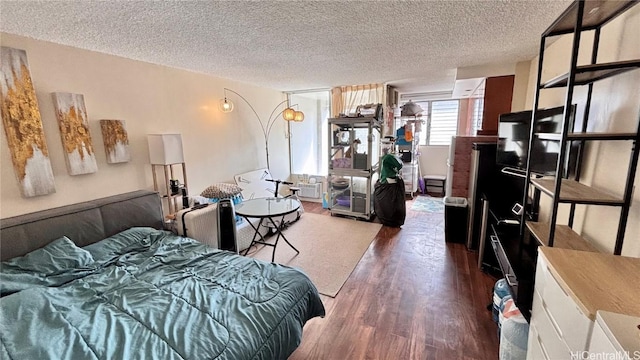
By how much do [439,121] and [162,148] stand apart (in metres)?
5.82

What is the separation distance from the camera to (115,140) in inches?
105

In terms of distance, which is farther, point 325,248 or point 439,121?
point 439,121

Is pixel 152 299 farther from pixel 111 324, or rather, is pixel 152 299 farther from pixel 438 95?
pixel 438 95

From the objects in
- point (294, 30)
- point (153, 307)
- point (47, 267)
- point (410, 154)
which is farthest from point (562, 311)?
point (410, 154)

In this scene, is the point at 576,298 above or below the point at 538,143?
below

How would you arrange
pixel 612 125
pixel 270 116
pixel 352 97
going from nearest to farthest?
pixel 612 125, pixel 352 97, pixel 270 116

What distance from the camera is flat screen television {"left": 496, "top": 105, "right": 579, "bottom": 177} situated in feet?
5.73

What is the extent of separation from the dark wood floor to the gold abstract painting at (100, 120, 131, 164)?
8.30ft

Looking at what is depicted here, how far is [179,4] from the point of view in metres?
1.66

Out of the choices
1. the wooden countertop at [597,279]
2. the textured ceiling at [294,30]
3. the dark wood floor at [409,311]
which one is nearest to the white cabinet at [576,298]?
the wooden countertop at [597,279]

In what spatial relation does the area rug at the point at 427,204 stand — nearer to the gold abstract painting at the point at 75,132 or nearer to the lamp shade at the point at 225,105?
the lamp shade at the point at 225,105

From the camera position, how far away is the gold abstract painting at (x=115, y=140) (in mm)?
2600

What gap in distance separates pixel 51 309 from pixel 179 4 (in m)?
1.93

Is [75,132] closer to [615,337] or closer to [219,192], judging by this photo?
[219,192]
